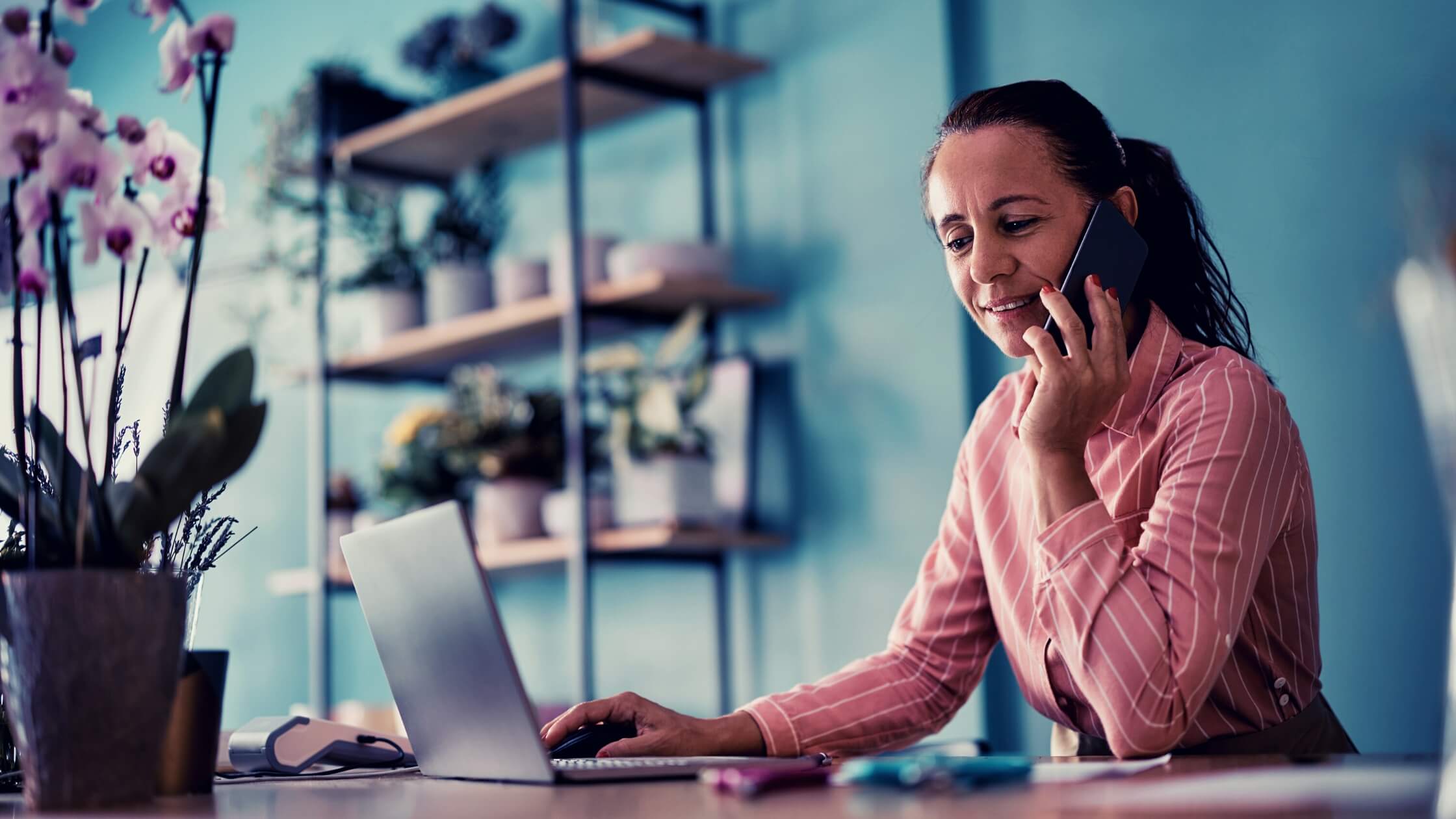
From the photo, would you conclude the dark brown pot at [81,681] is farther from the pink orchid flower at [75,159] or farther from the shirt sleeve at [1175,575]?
→ the shirt sleeve at [1175,575]

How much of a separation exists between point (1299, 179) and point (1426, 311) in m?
1.83

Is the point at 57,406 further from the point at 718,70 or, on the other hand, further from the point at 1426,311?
Answer: the point at 718,70

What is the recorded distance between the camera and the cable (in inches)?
50.1

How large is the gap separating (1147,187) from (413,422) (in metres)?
2.07

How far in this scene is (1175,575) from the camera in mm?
1194

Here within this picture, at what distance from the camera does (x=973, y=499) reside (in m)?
1.61

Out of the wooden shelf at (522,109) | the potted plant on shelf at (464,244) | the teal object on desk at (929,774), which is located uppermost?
the wooden shelf at (522,109)

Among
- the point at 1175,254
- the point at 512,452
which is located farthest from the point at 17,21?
the point at 512,452

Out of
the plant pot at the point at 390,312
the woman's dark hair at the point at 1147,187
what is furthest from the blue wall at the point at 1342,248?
the plant pot at the point at 390,312

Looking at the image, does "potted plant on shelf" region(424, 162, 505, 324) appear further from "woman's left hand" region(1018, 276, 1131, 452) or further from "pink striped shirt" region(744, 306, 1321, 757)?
"woman's left hand" region(1018, 276, 1131, 452)

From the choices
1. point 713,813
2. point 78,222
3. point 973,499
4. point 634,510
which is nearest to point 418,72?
point 634,510

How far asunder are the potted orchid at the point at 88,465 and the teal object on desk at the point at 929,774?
47 cm

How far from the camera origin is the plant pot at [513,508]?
312 cm

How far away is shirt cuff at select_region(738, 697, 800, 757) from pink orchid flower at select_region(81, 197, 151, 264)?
740 millimetres
